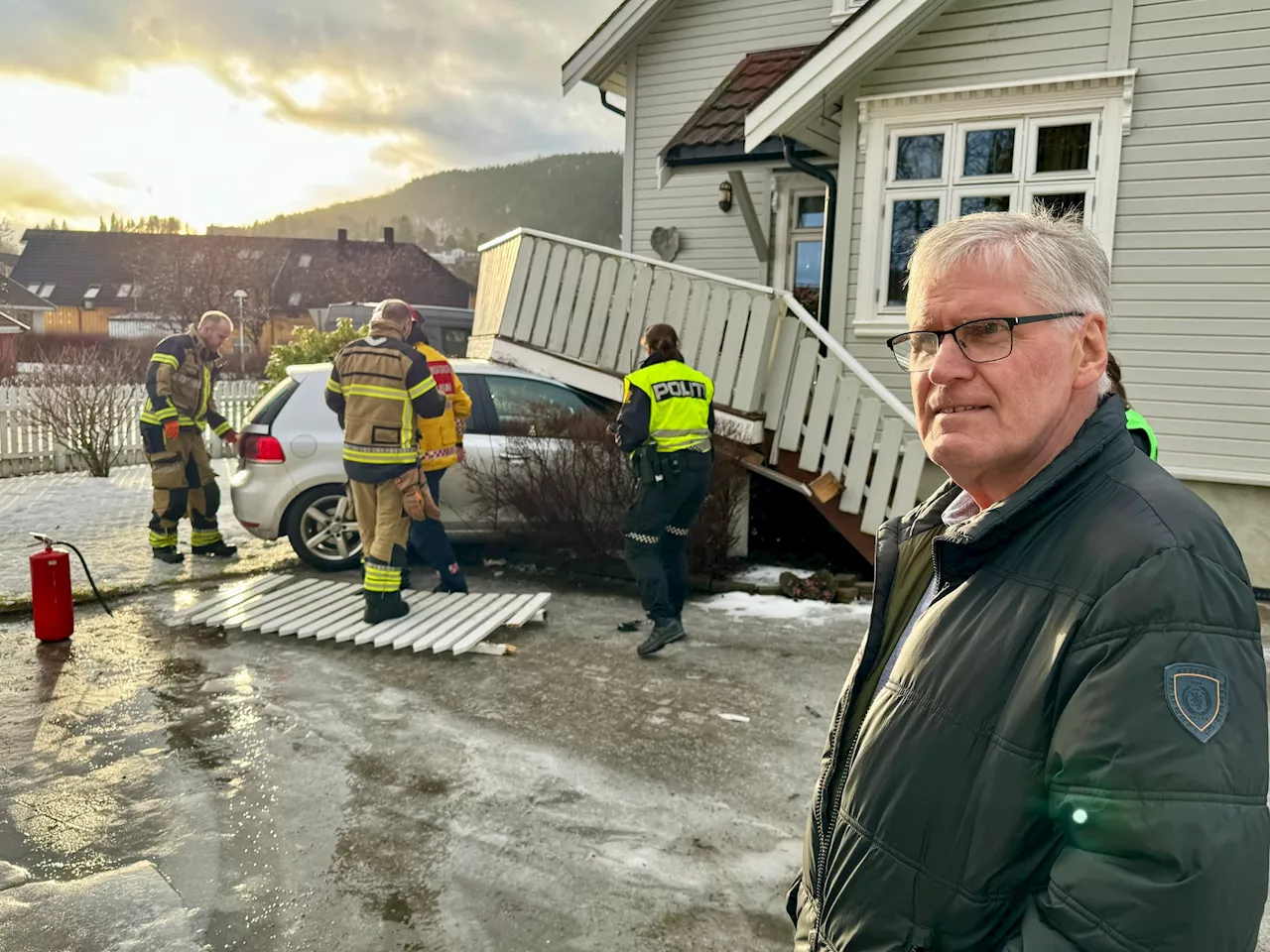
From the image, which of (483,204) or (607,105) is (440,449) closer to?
(607,105)

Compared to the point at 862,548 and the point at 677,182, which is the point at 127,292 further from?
the point at 862,548

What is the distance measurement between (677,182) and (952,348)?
406 inches

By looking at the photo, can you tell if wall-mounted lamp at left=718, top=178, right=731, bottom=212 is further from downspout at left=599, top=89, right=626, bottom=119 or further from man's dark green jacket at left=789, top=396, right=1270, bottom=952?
man's dark green jacket at left=789, top=396, right=1270, bottom=952

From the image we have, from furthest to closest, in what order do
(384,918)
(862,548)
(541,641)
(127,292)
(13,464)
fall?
1. (127,292)
2. (13,464)
3. (862,548)
4. (541,641)
5. (384,918)

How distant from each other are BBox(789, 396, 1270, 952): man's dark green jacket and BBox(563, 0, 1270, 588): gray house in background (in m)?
6.89

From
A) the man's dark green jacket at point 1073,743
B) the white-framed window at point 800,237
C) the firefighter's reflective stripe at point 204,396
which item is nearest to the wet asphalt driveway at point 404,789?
the man's dark green jacket at point 1073,743

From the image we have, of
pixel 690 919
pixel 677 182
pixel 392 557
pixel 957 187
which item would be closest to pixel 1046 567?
pixel 690 919

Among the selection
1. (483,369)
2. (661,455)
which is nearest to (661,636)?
(661,455)

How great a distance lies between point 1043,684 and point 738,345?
6.19 meters

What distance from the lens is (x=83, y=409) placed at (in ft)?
39.0

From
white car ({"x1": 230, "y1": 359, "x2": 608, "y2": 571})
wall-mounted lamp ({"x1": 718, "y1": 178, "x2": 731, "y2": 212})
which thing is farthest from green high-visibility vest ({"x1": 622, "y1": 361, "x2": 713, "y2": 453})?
wall-mounted lamp ({"x1": 718, "y1": 178, "x2": 731, "y2": 212})

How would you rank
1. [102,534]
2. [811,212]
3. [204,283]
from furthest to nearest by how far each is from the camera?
[204,283] → [811,212] → [102,534]

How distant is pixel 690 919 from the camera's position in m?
2.71

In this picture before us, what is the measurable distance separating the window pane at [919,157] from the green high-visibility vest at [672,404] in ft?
12.4
